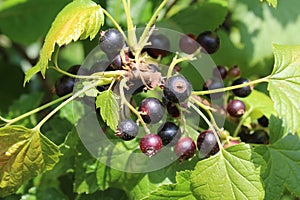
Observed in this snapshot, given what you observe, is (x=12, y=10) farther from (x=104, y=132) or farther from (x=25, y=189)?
(x=104, y=132)

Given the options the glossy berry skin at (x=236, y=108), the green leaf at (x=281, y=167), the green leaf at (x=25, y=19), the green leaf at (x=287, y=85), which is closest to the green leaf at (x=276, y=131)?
the green leaf at (x=281, y=167)

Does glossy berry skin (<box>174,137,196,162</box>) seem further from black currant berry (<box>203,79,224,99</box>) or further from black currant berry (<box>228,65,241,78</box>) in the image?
black currant berry (<box>228,65,241,78</box>)

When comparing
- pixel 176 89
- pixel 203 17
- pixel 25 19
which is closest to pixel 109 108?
pixel 176 89

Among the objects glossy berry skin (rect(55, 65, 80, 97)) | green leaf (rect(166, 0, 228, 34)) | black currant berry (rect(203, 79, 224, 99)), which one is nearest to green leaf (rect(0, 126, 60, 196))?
glossy berry skin (rect(55, 65, 80, 97))

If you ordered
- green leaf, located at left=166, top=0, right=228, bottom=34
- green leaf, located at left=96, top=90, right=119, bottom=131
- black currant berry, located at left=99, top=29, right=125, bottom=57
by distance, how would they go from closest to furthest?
green leaf, located at left=96, top=90, right=119, bottom=131 → black currant berry, located at left=99, top=29, right=125, bottom=57 → green leaf, located at left=166, top=0, right=228, bottom=34

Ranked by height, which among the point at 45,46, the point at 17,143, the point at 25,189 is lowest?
the point at 25,189

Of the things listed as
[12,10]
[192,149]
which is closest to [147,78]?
[192,149]

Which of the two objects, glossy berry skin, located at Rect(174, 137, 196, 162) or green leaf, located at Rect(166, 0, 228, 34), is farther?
green leaf, located at Rect(166, 0, 228, 34)
